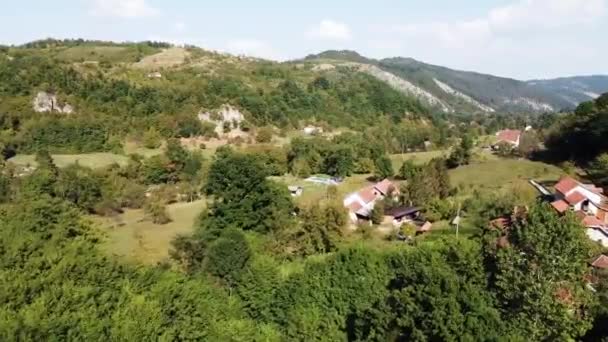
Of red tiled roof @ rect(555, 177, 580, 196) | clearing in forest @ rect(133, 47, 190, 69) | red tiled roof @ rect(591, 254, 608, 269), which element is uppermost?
clearing in forest @ rect(133, 47, 190, 69)

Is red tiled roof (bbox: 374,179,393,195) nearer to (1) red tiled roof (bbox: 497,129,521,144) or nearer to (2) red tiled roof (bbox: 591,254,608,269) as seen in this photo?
(2) red tiled roof (bbox: 591,254,608,269)

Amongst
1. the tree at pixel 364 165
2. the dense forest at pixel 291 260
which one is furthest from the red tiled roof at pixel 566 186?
the tree at pixel 364 165

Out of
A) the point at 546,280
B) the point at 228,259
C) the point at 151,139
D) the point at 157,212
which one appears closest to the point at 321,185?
the point at 157,212

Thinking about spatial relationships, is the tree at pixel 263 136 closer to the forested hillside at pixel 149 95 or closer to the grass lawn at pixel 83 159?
the forested hillside at pixel 149 95

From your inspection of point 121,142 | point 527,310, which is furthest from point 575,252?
point 121,142

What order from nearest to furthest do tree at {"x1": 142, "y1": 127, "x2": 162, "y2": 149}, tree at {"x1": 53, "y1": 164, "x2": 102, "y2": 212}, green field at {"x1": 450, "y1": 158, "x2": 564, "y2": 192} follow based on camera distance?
tree at {"x1": 53, "y1": 164, "x2": 102, "y2": 212}, green field at {"x1": 450, "y1": 158, "x2": 564, "y2": 192}, tree at {"x1": 142, "y1": 127, "x2": 162, "y2": 149}

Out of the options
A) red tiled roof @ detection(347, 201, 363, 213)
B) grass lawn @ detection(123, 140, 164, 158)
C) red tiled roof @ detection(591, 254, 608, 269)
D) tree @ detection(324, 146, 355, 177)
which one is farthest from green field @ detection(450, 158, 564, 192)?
grass lawn @ detection(123, 140, 164, 158)

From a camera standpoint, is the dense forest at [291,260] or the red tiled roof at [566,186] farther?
the red tiled roof at [566,186]
